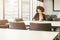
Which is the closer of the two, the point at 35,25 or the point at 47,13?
the point at 35,25

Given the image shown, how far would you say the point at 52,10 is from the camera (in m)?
8.59

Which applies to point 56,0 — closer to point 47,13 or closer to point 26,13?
point 47,13

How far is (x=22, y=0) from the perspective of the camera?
28.0 feet

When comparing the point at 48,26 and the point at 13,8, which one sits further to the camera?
the point at 13,8

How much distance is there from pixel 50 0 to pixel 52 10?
0.54m

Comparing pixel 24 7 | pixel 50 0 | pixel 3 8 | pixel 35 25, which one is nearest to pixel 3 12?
pixel 3 8

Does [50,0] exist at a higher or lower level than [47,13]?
higher

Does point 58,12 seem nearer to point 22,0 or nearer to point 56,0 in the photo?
point 56,0

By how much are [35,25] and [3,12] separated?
493 centimetres

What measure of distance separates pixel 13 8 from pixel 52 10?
80.5 inches

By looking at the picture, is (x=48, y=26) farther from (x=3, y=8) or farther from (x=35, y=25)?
(x=3, y=8)

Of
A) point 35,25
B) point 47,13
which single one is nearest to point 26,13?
point 47,13

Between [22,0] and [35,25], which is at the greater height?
[22,0]

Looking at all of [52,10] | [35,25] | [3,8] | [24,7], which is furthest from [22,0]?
[35,25]
